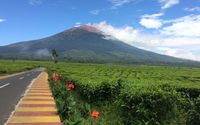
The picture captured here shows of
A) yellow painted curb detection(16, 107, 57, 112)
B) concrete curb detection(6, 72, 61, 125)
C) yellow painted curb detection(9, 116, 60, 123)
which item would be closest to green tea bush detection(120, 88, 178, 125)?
concrete curb detection(6, 72, 61, 125)

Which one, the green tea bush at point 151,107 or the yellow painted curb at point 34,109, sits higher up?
the green tea bush at point 151,107

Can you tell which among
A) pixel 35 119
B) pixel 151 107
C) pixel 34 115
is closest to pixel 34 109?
pixel 34 115

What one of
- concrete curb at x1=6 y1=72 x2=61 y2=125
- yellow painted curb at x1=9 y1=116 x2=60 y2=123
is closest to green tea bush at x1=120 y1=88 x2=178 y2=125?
concrete curb at x1=6 y1=72 x2=61 y2=125

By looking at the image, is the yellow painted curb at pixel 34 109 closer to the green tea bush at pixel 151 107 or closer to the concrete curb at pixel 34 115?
the concrete curb at pixel 34 115

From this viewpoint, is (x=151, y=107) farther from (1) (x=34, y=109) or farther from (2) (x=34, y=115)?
(1) (x=34, y=109)

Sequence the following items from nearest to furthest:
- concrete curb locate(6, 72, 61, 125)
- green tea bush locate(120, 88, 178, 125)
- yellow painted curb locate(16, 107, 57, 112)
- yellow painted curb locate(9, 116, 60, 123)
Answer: green tea bush locate(120, 88, 178, 125) < concrete curb locate(6, 72, 61, 125) < yellow painted curb locate(9, 116, 60, 123) < yellow painted curb locate(16, 107, 57, 112)

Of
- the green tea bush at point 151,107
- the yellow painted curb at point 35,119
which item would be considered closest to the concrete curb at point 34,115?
the yellow painted curb at point 35,119

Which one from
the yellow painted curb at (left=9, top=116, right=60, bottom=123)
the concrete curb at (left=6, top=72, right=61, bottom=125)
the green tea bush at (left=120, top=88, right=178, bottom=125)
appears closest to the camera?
the green tea bush at (left=120, top=88, right=178, bottom=125)

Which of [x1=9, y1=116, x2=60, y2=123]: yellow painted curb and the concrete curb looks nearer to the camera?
the concrete curb

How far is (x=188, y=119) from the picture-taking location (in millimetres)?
10359

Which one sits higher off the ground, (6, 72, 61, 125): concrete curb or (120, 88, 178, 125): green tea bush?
(120, 88, 178, 125): green tea bush

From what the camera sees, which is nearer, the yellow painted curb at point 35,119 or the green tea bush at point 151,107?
the green tea bush at point 151,107

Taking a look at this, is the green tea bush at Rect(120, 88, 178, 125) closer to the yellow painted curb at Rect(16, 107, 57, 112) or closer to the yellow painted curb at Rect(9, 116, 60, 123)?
the yellow painted curb at Rect(9, 116, 60, 123)

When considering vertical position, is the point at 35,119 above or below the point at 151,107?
below
